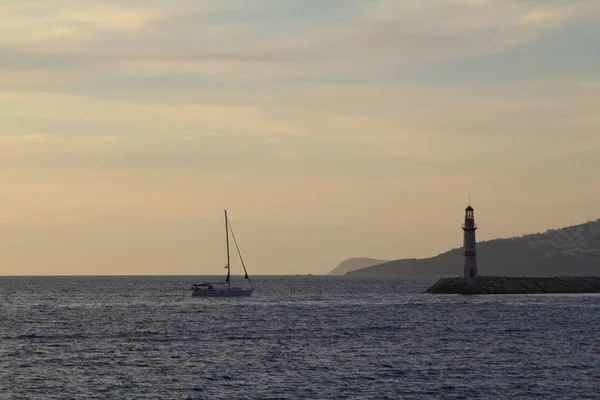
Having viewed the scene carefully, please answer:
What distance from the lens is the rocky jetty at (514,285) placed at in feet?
534

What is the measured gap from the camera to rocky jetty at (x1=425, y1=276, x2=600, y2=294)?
534 feet

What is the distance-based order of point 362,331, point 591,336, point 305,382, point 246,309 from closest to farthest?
point 305,382, point 591,336, point 362,331, point 246,309

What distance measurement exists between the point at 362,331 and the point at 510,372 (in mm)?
29966

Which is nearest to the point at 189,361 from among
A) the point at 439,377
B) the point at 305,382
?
the point at 305,382

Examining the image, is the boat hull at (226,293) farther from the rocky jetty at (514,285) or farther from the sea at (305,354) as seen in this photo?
the sea at (305,354)

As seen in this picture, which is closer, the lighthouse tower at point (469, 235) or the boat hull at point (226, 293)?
the lighthouse tower at point (469, 235)

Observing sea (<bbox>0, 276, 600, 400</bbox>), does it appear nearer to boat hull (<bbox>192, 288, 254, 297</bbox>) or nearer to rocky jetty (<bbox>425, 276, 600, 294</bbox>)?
boat hull (<bbox>192, 288, 254, 297</bbox>)

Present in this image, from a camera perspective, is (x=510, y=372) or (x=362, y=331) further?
(x=362, y=331)

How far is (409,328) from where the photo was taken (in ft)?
302

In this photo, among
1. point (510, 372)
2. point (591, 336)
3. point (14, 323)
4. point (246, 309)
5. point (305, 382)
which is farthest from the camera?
point (246, 309)

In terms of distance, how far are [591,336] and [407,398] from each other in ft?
122

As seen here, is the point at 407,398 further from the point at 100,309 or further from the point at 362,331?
the point at 100,309

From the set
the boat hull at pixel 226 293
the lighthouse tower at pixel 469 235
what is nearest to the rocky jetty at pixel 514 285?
the lighthouse tower at pixel 469 235

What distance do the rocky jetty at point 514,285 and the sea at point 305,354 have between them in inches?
1640
